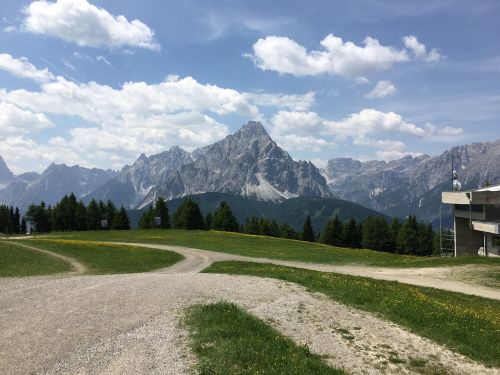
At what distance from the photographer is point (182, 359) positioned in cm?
1439

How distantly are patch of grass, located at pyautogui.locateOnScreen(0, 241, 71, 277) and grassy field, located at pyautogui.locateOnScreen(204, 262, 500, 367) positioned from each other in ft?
66.2

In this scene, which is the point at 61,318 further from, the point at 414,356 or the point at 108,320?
the point at 414,356

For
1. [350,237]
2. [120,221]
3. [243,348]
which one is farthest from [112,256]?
[350,237]

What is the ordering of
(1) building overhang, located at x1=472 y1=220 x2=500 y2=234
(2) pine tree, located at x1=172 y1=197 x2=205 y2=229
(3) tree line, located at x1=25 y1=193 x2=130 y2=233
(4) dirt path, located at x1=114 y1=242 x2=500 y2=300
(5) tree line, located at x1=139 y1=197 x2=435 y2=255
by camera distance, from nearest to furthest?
(4) dirt path, located at x1=114 y1=242 x2=500 y2=300, (1) building overhang, located at x1=472 y1=220 x2=500 y2=234, (2) pine tree, located at x1=172 y1=197 x2=205 y2=229, (3) tree line, located at x1=25 y1=193 x2=130 y2=233, (5) tree line, located at x1=139 y1=197 x2=435 y2=255

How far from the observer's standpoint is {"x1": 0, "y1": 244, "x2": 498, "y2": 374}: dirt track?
14531mm

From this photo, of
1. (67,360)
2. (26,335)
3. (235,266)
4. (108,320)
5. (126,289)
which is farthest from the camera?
(235,266)

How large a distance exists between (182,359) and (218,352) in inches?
51.1

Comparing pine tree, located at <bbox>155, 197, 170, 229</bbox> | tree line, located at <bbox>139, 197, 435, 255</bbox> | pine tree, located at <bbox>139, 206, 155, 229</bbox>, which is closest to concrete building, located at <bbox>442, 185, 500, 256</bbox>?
tree line, located at <bbox>139, 197, 435, 255</bbox>

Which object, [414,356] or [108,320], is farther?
[108,320]

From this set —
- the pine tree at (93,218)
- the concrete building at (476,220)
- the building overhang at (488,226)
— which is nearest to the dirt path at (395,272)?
the building overhang at (488,226)

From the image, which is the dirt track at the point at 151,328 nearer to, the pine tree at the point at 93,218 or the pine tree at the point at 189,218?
the pine tree at the point at 189,218

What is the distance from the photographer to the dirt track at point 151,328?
1453cm

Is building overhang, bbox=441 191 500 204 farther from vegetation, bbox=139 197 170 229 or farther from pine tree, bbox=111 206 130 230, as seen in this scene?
pine tree, bbox=111 206 130 230

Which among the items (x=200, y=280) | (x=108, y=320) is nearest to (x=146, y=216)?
(x=200, y=280)
